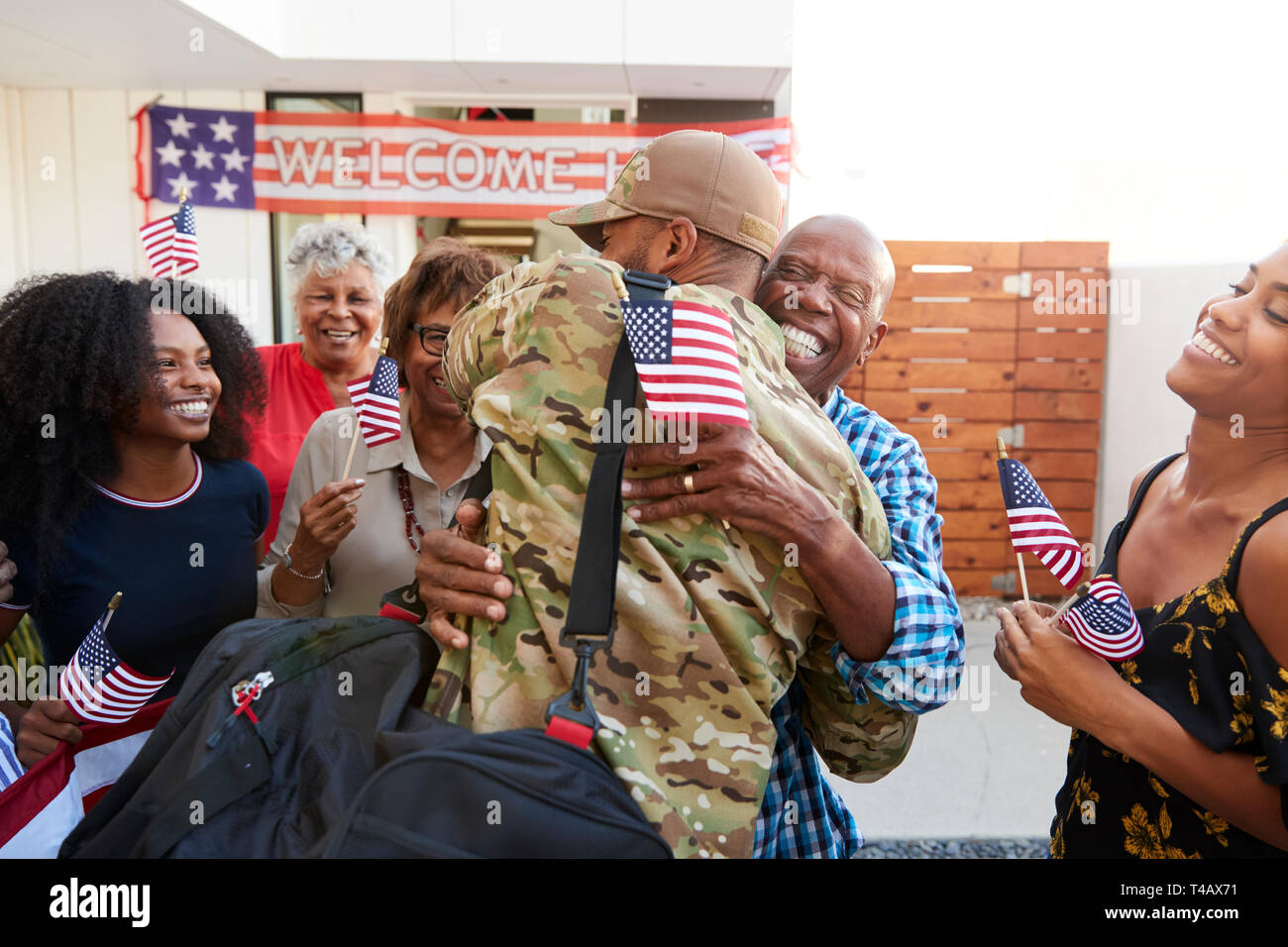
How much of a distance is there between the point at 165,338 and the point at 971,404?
20.1ft

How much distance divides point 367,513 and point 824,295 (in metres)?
1.20

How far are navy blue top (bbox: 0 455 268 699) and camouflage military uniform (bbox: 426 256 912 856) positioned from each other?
3.53 ft

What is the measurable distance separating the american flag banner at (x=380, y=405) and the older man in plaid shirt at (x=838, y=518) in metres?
0.87

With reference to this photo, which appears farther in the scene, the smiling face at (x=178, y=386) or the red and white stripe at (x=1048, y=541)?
the smiling face at (x=178, y=386)

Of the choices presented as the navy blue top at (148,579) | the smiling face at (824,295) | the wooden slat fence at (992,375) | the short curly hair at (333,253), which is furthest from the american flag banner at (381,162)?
the smiling face at (824,295)

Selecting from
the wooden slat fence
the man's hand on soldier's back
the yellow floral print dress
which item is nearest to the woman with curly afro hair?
the man's hand on soldier's back

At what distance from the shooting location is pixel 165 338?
2.11m

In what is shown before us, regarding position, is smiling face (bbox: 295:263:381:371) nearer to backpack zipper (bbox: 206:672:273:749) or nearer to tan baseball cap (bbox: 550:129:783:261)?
tan baseball cap (bbox: 550:129:783:261)

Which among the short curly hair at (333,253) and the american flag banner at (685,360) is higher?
the short curly hair at (333,253)

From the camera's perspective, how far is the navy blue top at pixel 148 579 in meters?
1.88

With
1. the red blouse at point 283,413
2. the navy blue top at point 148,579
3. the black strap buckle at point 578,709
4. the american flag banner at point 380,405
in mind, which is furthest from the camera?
the red blouse at point 283,413

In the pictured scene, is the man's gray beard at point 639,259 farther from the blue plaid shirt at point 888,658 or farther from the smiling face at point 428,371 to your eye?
the smiling face at point 428,371
